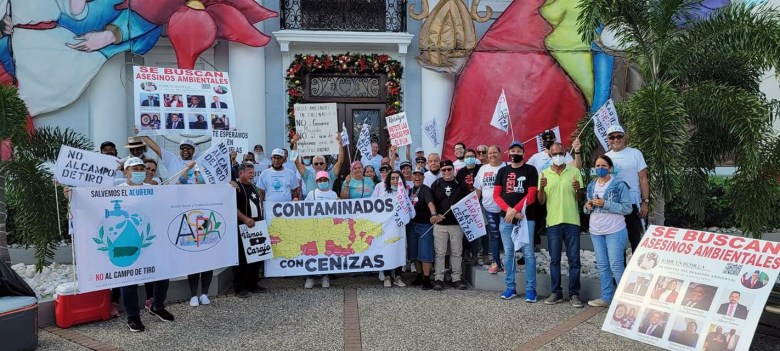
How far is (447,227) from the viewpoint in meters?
7.52

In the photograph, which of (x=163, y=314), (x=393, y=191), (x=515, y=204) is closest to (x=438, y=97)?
(x=393, y=191)

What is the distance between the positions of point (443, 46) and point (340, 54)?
7.56 feet

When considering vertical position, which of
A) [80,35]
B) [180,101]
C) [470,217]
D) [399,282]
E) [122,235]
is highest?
[80,35]

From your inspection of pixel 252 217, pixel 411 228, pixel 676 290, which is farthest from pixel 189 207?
pixel 676 290

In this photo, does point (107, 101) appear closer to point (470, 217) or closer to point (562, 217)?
point (470, 217)

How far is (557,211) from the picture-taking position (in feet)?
21.9

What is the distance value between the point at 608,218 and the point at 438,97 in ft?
23.5

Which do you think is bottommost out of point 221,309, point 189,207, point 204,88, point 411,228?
point 221,309

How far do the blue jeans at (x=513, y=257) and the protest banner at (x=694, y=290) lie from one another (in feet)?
5.97

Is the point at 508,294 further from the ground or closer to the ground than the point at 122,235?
closer to the ground

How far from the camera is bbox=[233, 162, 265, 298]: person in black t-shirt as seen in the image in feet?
24.0

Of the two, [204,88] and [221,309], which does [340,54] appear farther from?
[221,309]

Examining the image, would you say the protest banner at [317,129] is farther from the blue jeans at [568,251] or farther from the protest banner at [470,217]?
the blue jeans at [568,251]

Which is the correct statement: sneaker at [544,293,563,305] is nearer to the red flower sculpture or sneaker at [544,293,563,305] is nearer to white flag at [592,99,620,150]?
white flag at [592,99,620,150]
